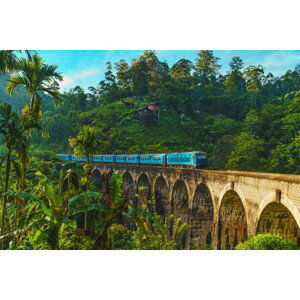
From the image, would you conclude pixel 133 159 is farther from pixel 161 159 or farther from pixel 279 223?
pixel 279 223

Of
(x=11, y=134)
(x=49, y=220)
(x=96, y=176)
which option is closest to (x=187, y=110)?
A: (x=96, y=176)

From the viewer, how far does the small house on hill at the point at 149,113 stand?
48.5ft

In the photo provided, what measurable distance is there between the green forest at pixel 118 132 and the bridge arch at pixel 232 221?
1956 millimetres

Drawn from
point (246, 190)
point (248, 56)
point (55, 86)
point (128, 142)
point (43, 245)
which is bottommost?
point (43, 245)

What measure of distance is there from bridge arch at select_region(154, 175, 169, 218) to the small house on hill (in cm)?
613

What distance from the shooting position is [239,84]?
581 inches

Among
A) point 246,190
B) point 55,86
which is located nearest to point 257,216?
point 246,190

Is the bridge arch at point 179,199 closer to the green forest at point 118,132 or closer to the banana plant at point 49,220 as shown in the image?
the green forest at point 118,132

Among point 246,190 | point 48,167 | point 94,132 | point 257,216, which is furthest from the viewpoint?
point 48,167

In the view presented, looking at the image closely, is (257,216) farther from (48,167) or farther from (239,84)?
(48,167)

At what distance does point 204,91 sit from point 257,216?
690cm

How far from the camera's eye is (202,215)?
17391 millimetres

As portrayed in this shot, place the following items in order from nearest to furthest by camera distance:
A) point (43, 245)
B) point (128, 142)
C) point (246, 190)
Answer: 1. point (43, 245)
2. point (246, 190)
3. point (128, 142)

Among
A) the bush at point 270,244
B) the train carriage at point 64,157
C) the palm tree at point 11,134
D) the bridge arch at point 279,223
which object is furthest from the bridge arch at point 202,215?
the palm tree at point 11,134
